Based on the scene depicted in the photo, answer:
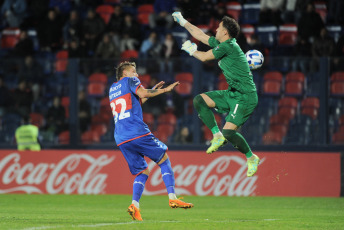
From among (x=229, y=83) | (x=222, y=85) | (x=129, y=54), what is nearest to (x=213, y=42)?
(x=229, y=83)

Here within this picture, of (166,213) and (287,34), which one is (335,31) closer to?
(287,34)

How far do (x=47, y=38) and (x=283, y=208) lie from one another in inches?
344

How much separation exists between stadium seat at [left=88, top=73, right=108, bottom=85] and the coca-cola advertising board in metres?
Answer: 1.51

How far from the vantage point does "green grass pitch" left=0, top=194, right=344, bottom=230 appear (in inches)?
343

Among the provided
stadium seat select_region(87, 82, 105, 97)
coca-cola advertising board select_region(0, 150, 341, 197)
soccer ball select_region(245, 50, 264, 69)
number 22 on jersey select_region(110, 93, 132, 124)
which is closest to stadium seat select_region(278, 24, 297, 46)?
coca-cola advertising board select_region(0, 150, 341, 197)

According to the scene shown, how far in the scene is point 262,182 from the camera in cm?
1474

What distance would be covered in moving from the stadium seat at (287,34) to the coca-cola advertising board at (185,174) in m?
3.41

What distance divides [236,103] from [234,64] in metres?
0.51

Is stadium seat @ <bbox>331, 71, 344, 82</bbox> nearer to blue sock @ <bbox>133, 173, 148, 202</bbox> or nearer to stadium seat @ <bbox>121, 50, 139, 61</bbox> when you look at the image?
stadium seat @ <bbox>121, 50, 139, 61</bbox>

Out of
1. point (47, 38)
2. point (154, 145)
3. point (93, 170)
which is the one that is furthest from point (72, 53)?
point (154, 145)

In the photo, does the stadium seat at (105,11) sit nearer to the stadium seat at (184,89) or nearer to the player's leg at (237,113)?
the stadium seat at (184,89)

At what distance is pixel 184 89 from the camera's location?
1486 cm

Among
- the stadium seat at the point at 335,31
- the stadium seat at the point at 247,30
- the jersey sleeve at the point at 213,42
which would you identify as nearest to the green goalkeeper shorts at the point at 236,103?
the jersey sleeve at the point at 213,42

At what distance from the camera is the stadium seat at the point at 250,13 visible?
59.1ft
